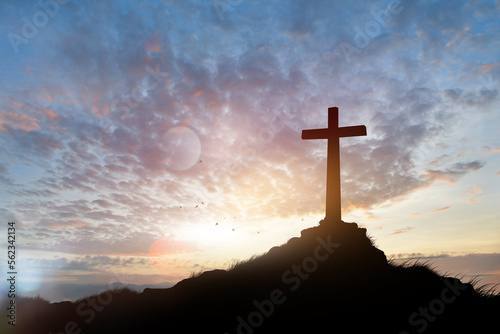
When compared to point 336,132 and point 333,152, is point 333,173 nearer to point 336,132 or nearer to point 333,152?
point 333,152

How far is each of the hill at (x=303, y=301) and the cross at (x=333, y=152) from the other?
2.40ft

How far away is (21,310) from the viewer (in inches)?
628

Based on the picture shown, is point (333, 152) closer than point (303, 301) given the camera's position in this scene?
No

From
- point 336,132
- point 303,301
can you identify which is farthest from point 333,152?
point 303,301

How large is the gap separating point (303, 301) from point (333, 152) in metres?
7.38

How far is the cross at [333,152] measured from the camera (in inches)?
626

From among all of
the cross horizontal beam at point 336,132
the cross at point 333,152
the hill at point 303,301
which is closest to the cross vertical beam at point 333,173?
the cross at point 333,152

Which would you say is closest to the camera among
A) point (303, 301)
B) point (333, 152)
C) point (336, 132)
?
point (303, 301)

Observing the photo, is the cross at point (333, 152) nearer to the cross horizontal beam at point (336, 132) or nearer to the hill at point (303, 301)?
the cross horizontal beam at point (336, 132)

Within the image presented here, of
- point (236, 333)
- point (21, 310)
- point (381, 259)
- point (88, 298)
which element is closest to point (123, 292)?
point (88, 298)

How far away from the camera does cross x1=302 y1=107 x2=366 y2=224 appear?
52.2ft

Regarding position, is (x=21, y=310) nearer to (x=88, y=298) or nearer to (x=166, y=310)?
(x=88, y=298)

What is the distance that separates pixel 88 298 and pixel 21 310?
346cm

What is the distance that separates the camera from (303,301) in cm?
1196
